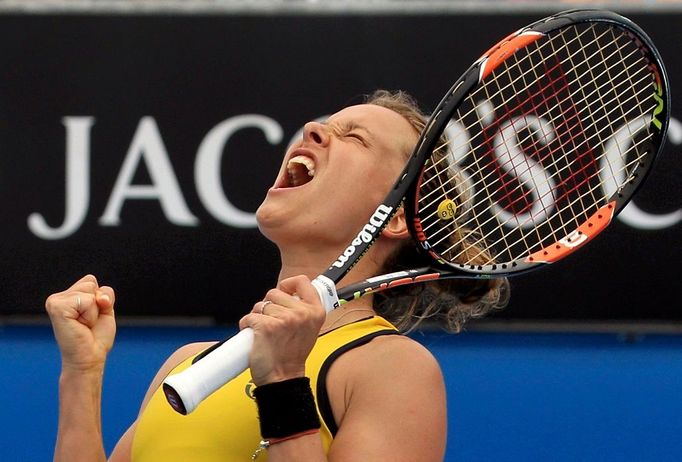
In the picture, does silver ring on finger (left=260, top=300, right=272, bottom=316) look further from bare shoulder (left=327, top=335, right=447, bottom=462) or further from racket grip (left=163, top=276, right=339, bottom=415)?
bare shoulder (left=327, top=335, right=447, bottom=462)

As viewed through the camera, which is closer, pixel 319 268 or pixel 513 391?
pixel 319 268

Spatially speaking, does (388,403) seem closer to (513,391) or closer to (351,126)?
(351,126)

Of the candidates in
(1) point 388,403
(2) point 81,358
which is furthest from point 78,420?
(1) point 388,403

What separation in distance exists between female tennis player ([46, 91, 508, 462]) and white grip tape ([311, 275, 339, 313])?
0.12 ft

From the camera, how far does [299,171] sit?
76.6 inches

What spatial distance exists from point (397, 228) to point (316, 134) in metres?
0.17

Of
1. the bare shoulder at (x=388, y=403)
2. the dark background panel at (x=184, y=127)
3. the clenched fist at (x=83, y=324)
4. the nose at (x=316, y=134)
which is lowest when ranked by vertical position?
the bare shoulder at (x=388, y=403)

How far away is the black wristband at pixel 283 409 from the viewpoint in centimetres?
155

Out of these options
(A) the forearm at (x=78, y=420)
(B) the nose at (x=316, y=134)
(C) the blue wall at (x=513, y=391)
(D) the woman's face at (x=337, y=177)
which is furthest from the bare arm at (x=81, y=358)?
(C) the blue wall at (x=513, y=391)

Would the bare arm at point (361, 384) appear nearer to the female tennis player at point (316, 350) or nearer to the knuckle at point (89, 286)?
the female tennis player at point (316, 350)

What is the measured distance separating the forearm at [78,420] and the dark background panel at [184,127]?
40.3 inches

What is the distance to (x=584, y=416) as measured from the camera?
2.74 metres

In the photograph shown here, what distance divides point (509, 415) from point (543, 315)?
0.21 metres

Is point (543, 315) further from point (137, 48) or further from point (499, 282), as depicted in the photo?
point (137, 48)
